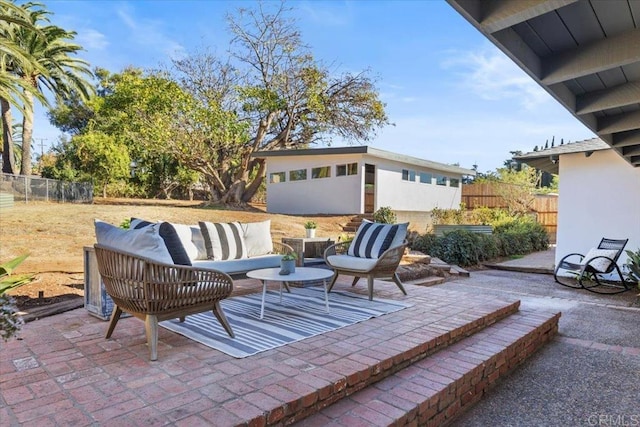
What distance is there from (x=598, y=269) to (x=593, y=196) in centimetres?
168

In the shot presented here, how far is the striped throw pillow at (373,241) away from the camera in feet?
16.1

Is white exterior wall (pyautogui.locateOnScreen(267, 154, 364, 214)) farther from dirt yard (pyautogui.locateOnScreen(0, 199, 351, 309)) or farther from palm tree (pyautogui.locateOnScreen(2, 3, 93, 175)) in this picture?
palm tree (pyautogui.locateOnScreen(2, 3, 93, 175))

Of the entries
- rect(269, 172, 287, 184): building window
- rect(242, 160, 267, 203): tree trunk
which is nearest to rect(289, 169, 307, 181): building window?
rect(269, 172, 287, 184): building window

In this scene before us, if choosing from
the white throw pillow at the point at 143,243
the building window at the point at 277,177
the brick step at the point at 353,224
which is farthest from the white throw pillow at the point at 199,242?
the building window at the point at 277,177

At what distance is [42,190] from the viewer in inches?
566

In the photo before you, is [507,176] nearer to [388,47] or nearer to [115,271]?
[388,47]

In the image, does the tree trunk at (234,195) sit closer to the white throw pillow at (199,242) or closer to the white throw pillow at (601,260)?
the white throw pillow at (199,242)

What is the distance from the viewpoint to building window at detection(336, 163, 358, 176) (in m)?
14.1

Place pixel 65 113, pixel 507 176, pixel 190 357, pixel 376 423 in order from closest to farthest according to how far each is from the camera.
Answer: pixel 376 423
pixel 190 357
pixel 507 176
pixel 65 113

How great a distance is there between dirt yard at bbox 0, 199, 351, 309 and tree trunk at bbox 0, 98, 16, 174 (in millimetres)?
3702

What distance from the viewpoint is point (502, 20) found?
7.58 feet

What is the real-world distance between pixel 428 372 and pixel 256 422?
1.37 m

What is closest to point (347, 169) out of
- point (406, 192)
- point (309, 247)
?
point (406, 192)

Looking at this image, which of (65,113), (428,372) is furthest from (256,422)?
(65,113)
